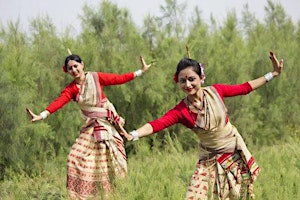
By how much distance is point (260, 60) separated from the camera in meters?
12.6

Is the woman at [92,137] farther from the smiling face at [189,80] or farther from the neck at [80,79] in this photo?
the smiling face at [189,80]

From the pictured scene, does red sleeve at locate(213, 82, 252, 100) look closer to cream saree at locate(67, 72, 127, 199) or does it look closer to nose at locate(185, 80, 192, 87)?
nose at locate(185, 80, 192, 87)

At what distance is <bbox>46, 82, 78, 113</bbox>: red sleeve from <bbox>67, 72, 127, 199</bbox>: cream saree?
7 centimetres

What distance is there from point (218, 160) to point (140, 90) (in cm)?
641

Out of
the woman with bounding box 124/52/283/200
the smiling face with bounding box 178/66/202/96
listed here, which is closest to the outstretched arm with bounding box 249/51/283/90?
the woman with bounding box 124/52/283/200

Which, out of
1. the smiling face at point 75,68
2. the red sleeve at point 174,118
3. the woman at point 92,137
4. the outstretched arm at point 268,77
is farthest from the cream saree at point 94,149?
the outstretched arm at point 268,77

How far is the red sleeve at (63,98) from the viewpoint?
4.69 m

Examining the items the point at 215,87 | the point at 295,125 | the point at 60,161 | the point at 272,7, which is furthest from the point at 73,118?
the point at 272,7

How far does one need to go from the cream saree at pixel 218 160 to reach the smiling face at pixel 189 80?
133mm

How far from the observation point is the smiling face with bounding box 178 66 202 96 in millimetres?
3244

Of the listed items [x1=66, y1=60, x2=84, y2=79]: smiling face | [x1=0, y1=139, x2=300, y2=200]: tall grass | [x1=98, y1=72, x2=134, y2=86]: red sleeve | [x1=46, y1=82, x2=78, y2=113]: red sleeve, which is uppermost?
[x1=66, y1=60, x2=84, y2=79]: smiling face

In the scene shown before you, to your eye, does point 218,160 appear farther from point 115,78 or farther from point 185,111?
point 115,78

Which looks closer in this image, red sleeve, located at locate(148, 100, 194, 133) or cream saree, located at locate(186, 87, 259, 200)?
red sleeve, located at locate(148, 100, 194, 133)

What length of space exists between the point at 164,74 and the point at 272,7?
9572 millimetres
